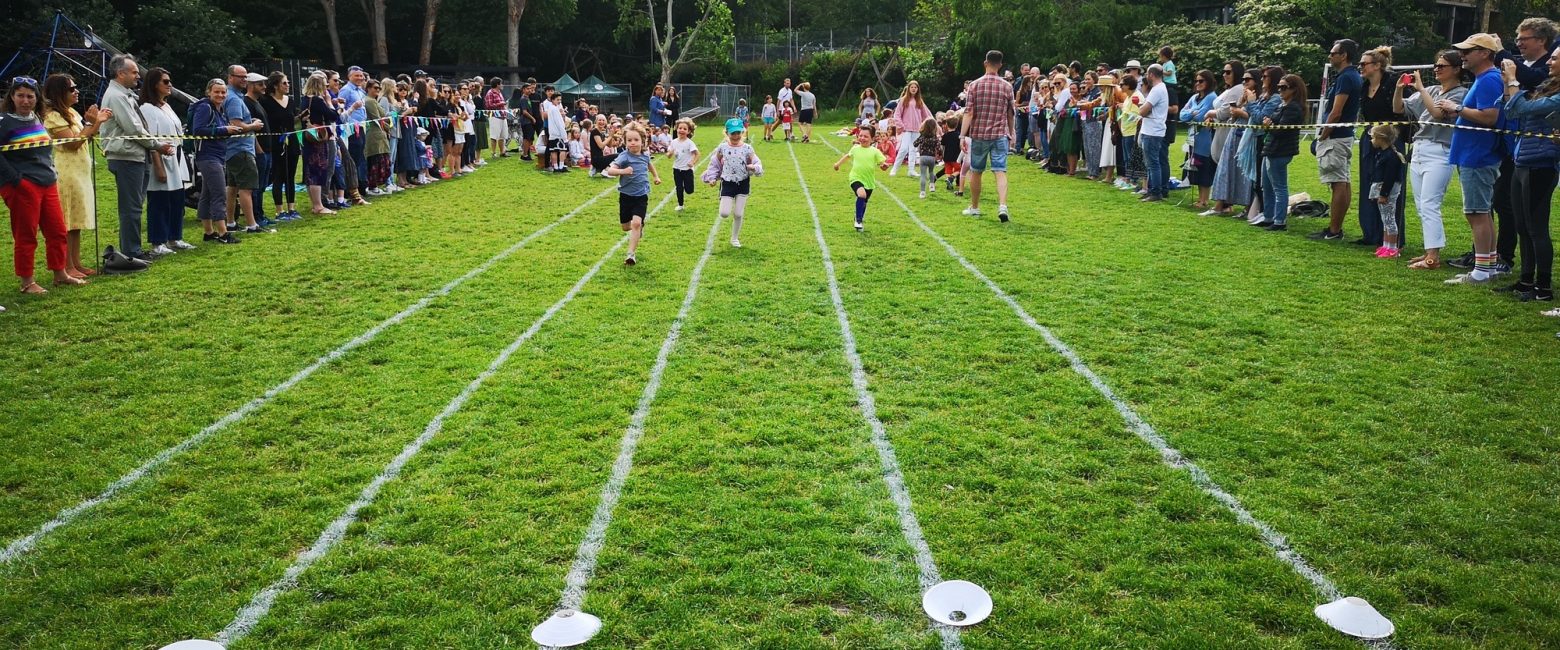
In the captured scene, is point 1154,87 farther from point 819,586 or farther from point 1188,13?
point 1188,13

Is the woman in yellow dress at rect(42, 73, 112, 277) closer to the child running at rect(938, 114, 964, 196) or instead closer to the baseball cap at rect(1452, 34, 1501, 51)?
the child running at rect(938, 114, 964, 196)

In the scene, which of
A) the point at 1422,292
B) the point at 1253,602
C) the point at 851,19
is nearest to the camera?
the point at 1253,602

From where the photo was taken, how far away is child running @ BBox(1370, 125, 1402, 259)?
34.8 ft

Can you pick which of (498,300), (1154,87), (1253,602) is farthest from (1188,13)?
(1253,602)

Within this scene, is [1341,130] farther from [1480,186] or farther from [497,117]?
[497,117]

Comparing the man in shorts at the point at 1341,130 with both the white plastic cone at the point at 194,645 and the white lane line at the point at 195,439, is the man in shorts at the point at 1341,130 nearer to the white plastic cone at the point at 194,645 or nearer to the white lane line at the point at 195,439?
the white lane line at the point at 195,439

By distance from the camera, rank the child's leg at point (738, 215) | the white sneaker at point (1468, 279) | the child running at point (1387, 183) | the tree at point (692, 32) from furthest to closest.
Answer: the tree at point (692, 32)
the child's leg at point (738, 215)
the child running at point (1387, 183)
the white sneaker at point (1468, 279)

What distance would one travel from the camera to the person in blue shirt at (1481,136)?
8.83 m

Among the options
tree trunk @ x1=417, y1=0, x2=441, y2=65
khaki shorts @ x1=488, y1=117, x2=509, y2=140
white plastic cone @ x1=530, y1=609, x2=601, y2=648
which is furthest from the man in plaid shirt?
tree trunk @ x1=417, y1=0, x2=441, y2=65

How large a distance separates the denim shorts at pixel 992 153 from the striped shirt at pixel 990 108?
0.39 feet

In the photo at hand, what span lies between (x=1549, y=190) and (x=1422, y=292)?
4.30 feet

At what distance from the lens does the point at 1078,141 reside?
68.5ft

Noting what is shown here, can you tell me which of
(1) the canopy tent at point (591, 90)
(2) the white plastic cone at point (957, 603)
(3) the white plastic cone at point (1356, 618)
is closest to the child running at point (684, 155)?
(2) the white plastic cone at point (957, 603)

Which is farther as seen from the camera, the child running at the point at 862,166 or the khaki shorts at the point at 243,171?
the child running at the point at 862,166
